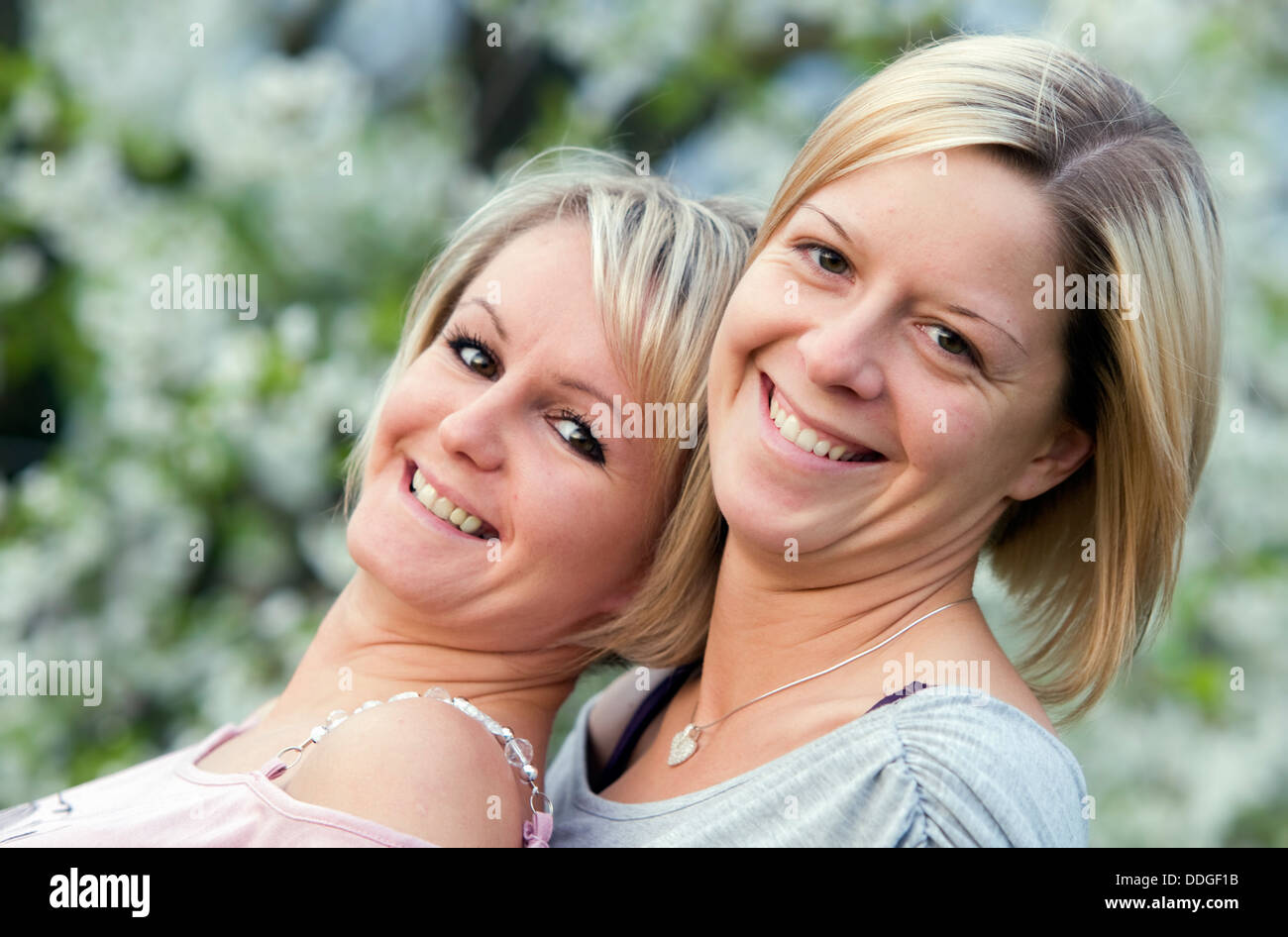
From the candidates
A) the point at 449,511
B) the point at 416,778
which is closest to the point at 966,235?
the point at 449,511

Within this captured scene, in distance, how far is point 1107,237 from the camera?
1.45 metres

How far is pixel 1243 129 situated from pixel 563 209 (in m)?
2.18

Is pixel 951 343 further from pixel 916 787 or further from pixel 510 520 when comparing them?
pixel 510 520

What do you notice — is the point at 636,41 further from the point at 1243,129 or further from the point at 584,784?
the point at 584,784

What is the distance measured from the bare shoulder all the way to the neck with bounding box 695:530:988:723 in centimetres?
37

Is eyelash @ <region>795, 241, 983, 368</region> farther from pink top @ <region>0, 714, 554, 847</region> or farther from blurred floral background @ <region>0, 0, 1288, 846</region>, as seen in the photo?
blurred floral background @ <region>0, 0, 1288, 846</region>

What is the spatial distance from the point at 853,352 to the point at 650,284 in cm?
44

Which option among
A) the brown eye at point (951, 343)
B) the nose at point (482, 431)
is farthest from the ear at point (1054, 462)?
the nose at point (482, 431)

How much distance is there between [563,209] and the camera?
1941 millimetres

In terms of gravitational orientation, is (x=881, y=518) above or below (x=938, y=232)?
below

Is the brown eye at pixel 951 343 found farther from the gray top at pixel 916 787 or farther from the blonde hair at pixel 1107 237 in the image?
the gray top at pixel 916 787

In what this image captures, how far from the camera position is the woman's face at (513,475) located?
1.71 meters
